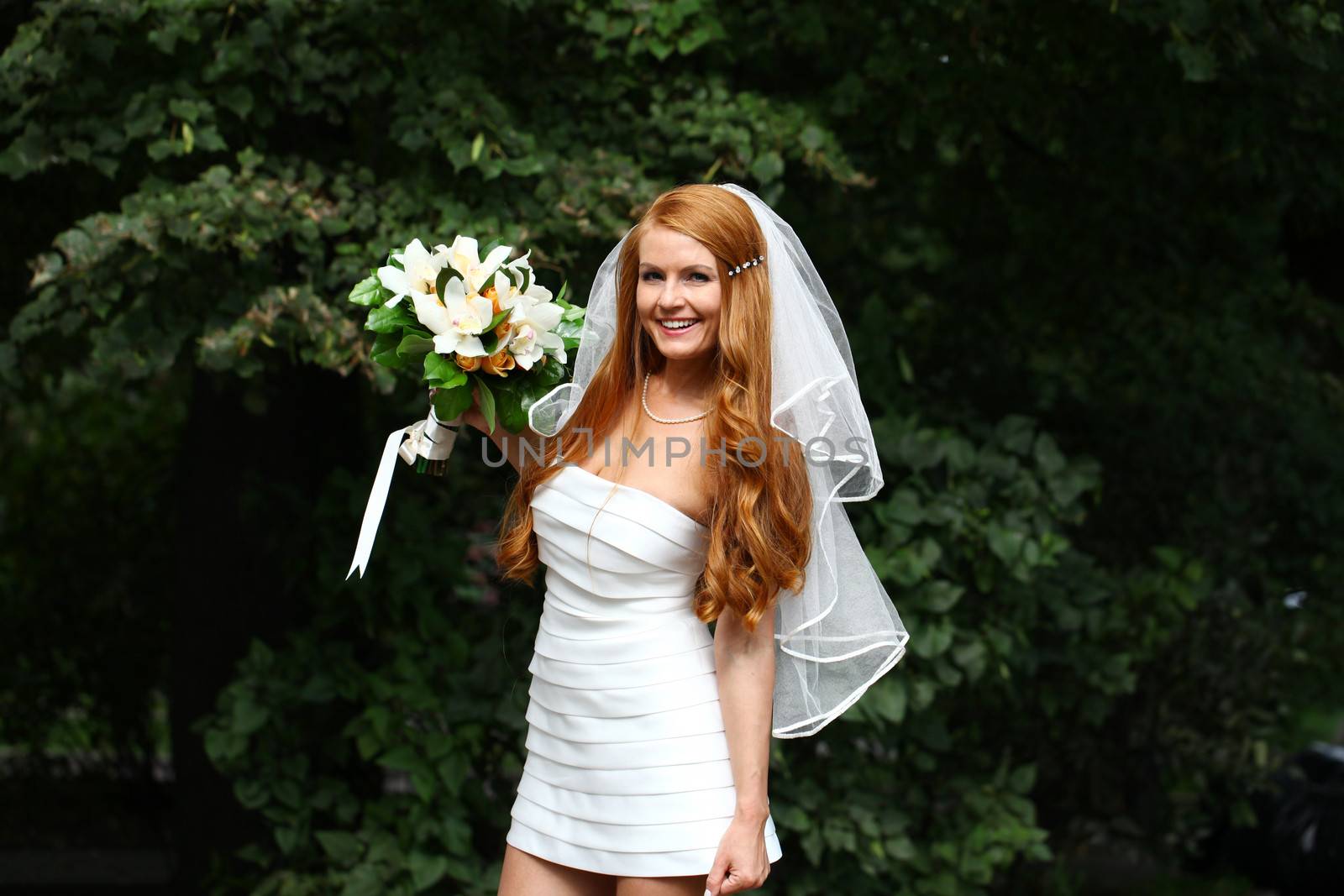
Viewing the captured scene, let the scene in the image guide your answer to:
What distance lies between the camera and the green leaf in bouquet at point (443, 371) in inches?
106

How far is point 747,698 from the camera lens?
103 inches

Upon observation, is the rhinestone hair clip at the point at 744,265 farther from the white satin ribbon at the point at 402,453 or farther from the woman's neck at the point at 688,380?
the white satin ribbon at the point at 402,453

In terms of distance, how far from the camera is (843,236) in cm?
538

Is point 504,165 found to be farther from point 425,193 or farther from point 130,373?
point 130,373

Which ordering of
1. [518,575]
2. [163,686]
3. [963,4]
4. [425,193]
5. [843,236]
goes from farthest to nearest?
[163,686]
[843,236]
[963,4]
[425,193]
[518,575]

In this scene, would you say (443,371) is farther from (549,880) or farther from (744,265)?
(549,880)

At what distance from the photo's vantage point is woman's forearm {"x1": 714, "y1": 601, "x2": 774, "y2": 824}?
261 centimetres

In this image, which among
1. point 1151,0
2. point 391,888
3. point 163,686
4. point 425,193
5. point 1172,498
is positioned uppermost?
point 1151,0

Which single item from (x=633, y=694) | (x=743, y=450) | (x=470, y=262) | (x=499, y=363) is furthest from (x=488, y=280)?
(x=633, y=694)

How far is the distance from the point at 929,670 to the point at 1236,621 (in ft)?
6.04

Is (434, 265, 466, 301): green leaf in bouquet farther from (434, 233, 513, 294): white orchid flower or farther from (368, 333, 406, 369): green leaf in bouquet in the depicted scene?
(368, 333, 406, 369): green leaf in bouquet

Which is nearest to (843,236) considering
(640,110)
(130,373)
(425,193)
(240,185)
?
(640,110)

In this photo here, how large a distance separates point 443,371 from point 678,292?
48cm

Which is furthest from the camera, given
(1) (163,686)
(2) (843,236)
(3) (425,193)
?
(1) (163,686)
